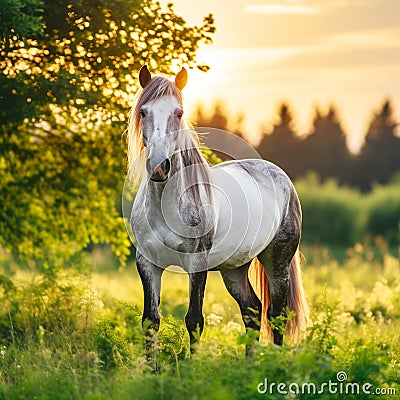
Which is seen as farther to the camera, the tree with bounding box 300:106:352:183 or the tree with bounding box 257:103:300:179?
the tree with bounding box 257:103:300:179

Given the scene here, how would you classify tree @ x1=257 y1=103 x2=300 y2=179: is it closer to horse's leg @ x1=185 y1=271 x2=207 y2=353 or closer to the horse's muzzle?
horse's leg @ x1=185 y1=271 x2=207 y2=353

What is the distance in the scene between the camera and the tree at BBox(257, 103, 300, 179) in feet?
197

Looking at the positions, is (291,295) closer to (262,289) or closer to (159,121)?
(262,289)

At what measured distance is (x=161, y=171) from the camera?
494 centimetres

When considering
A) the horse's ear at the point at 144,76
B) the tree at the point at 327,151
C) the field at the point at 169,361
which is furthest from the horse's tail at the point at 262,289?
the tree at the point at 327,151

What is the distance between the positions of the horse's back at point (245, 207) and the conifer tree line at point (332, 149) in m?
50.3

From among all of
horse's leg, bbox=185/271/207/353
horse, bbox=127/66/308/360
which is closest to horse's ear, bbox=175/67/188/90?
horse, bbox=127/66/308/360

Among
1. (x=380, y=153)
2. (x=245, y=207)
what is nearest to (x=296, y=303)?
(x=245, y=207)

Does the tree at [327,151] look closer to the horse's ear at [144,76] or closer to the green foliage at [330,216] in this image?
the green foliage at [330,216]

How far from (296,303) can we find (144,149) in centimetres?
214

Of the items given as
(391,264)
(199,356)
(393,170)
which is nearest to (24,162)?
(199,356)

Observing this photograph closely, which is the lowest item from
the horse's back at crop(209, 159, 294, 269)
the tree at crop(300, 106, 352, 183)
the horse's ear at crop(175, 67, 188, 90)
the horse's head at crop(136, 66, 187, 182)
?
the tree at crop(300, 106, 352, 183)

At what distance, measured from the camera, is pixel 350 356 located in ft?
18.3

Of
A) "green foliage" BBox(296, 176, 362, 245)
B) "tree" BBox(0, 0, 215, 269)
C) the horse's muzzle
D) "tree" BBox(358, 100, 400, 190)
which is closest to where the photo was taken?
the horse's muzzle
